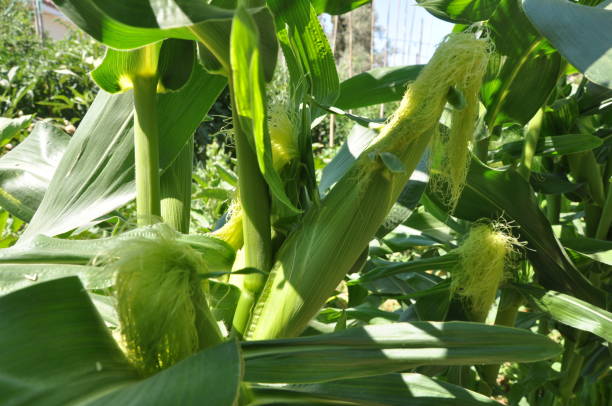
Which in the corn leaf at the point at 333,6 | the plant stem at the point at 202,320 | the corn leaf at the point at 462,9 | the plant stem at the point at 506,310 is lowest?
the plant stem at the point at 506,310

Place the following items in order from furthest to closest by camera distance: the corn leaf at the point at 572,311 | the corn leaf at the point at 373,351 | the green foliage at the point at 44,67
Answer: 1. the green foliage at the point at 44,67
2. the corn leaf at the point at 572,311
3. the corn leaf at the point at 373,351

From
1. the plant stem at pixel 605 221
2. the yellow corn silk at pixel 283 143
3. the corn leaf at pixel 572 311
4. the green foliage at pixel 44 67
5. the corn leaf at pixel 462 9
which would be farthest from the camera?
the green foliage at pixel 44 67

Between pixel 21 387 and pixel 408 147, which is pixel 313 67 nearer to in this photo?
pixel 408 147

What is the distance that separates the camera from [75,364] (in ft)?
1.06

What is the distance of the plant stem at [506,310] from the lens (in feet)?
2.35

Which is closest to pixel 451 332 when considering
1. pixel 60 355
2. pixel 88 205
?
pixel 60 355

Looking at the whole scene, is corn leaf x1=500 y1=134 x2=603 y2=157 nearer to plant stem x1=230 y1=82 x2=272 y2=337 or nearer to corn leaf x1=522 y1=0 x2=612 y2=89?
corn leaf x1=522 y1=0 x2=612 y2=89

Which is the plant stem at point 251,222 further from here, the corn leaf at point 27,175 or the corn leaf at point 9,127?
the corn leaf at point 9,127

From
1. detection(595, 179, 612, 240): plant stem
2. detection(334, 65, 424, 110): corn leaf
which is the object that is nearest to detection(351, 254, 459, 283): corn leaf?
detection(334, 65, 424, 110): corn leaf

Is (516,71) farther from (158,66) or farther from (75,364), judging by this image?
(75,364)

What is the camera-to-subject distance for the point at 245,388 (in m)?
0.41

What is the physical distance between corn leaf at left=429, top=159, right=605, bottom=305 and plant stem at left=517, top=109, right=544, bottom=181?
0.22 ft

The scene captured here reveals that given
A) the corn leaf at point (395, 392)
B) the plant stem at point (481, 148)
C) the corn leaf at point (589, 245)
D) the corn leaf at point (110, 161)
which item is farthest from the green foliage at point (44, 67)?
the corn leaf at point (395, 392)

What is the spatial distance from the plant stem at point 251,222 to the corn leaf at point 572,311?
0.38 m
